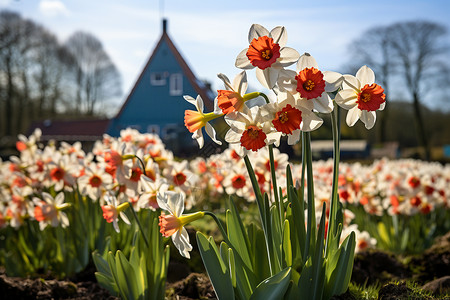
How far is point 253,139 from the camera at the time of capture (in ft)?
4.86

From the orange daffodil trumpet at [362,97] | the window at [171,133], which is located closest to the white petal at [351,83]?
the orange daffodil trumpet at [362,97]

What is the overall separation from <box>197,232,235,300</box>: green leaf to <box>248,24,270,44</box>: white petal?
2.47 feet

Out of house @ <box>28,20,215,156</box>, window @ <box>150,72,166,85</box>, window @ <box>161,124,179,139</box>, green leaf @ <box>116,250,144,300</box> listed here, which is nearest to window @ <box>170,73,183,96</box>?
house @ <box>28,20,215,156</box>

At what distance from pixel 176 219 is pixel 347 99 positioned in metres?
0.77

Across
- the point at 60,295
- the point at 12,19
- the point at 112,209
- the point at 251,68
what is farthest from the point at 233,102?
the point at 12,19

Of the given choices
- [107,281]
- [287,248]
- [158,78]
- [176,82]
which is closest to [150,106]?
[158,78]

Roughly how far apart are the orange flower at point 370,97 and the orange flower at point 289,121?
254mm

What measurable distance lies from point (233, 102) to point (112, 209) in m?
0.98

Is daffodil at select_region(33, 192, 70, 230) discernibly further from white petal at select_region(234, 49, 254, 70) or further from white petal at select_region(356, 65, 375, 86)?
white petal at select_region(356, 65, 375, 86)

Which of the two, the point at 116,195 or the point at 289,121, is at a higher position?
the point at 289,121

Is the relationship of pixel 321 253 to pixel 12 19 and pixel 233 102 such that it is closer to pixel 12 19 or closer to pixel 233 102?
pixel 233 102

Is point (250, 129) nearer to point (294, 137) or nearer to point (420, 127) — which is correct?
point (294, 137)

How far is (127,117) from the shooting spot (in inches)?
750

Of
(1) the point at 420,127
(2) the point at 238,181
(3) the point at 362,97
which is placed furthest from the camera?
(1) the point at 420,127
